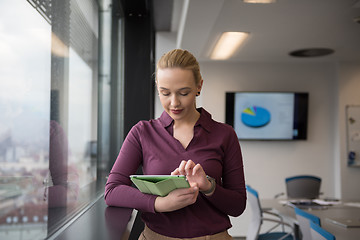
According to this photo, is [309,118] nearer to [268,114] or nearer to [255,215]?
[268,114]

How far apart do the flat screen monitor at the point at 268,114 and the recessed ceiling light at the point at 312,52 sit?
735 millimetres

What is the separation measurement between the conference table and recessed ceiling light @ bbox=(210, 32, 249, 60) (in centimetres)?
216

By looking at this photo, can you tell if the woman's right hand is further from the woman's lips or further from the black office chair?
the black office chair

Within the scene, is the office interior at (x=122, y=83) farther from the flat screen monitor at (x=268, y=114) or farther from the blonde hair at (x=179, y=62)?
the blonde hair at (x=179, y=62)

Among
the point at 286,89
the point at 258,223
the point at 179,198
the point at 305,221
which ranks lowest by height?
the point at 258,223

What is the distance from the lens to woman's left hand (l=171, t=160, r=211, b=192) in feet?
3.83

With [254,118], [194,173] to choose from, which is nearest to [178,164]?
[194,173]

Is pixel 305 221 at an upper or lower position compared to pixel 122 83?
lower

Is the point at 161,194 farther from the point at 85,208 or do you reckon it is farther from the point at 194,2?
the point at 194,2

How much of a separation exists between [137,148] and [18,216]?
0.52 m

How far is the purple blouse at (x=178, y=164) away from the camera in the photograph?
132 centimetres

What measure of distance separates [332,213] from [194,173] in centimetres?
306

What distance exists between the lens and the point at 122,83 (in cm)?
334

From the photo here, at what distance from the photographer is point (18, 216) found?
1.00 m
